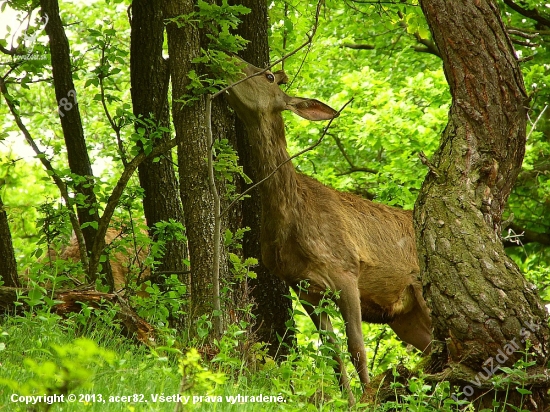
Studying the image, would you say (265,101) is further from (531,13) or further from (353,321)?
(531,13)

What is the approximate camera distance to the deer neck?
798 centimetres

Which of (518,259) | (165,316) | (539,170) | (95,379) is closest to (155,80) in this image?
(165,316)

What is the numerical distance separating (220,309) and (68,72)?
13.6 feet

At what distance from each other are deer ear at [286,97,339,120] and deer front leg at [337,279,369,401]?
1745 millimetres

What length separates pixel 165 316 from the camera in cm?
674

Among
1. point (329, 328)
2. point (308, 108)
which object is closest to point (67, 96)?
point (308, 108)

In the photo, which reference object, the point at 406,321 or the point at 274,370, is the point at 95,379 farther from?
the point at 406,321

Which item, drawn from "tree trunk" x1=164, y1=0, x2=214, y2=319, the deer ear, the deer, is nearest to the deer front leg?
the deer

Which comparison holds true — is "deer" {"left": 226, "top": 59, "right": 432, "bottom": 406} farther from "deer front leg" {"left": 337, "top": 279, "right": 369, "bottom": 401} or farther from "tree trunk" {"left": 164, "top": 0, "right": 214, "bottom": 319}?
"tree trunk" {"left": 164, "top": 0, "right": 214, "bottom": 319}

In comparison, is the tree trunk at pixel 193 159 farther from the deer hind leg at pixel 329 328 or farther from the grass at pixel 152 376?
the deer hind leg at pixel 329 328

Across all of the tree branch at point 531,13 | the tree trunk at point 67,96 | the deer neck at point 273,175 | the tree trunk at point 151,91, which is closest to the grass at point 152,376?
the deer neck at point 273,175

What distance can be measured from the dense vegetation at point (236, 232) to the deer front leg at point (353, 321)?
0.20 metres

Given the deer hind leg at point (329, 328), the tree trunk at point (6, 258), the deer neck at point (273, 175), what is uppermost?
the deer neck at point (273, 175)

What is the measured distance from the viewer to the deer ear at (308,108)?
8117 mm
